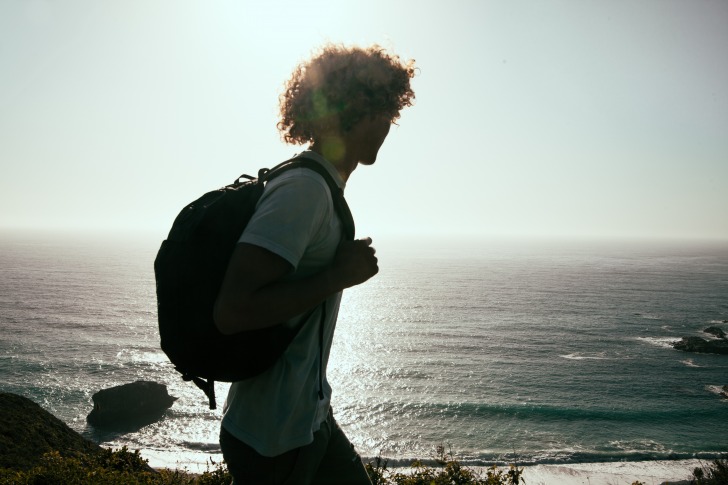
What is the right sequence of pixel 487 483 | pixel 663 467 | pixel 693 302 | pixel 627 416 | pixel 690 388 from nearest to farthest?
pixel 487 483
pixel 663 467
pixel 627 416
pixel 690 388
pixel 693 302

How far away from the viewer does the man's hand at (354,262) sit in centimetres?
186

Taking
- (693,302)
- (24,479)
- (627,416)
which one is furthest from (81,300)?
(693,302)

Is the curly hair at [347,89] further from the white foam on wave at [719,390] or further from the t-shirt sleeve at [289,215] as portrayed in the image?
the white foam on wave at [719,390]

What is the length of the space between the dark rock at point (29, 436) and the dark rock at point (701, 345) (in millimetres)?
58892

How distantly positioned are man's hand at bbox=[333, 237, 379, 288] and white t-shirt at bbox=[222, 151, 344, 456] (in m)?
0.07

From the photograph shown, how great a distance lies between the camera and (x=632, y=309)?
270ft

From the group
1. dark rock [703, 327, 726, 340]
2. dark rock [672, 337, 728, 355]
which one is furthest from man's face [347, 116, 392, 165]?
dark rock [703, 327, 726, 340]

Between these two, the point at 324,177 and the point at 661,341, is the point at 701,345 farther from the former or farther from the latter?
the point at 324,177

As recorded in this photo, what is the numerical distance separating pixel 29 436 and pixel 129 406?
24.1 metres

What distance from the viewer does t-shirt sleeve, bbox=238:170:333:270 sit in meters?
1.63

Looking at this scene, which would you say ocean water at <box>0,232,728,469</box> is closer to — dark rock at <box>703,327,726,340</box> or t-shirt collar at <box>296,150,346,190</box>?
dark rock at <box>703,327,726,340</box>

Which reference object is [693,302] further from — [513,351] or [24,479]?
[24,479]

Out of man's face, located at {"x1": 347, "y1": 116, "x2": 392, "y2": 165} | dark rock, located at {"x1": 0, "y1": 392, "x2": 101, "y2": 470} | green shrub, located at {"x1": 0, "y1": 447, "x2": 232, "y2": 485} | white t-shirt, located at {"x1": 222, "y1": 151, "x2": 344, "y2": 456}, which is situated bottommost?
dark rock, located at {"x1": 0, "y1": 392, "x2": 101, "y2": 470}

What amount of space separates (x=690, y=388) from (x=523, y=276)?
99.2m
